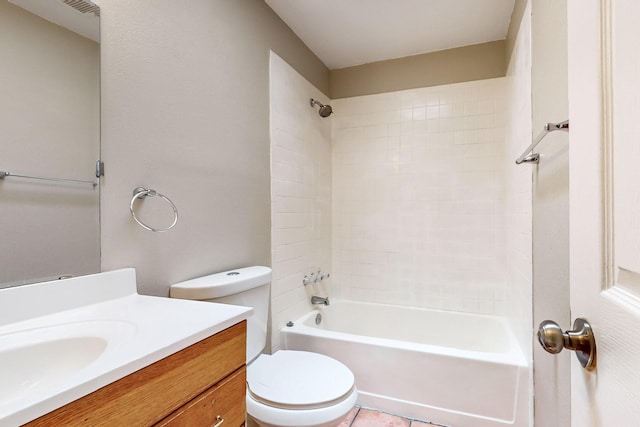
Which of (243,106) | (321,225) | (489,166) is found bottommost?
(321,225)

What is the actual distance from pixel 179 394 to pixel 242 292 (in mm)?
691

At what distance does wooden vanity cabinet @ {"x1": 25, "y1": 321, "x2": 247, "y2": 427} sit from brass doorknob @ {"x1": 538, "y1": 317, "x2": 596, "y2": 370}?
709 millimetres

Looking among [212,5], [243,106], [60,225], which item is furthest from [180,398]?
[212,5]

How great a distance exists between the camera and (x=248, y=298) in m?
1.44

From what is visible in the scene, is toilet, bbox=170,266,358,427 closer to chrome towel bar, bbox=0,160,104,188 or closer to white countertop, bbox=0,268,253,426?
white countertop, bbox=0,268,253,426

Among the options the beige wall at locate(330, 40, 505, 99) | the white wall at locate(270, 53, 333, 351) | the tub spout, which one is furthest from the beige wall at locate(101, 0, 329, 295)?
the beige wall at locate(330, 40, 505, 99)

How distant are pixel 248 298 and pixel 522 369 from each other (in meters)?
1.39

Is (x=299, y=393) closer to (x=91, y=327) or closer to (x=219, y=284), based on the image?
(x=219, y=284)

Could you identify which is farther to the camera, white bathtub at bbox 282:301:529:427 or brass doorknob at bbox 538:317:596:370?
white bathtub at bbox 282:301:529:427

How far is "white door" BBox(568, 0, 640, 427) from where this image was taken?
1.20 feet

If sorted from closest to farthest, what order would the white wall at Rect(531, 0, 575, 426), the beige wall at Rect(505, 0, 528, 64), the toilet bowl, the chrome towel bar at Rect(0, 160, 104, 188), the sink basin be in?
1. the sink basin
2. the chrome towel bar at Rect(0, 160, 104, 188)
3. the white wall at Rect(531, 0, 575, 426)
4. the toilet bowl
5. the beige wall at Rect(505, 0, 528, 64)

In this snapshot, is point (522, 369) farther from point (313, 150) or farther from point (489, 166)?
point (313, 150)

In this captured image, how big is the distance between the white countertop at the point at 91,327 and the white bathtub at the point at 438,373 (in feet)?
3.89

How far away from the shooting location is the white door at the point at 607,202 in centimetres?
36
